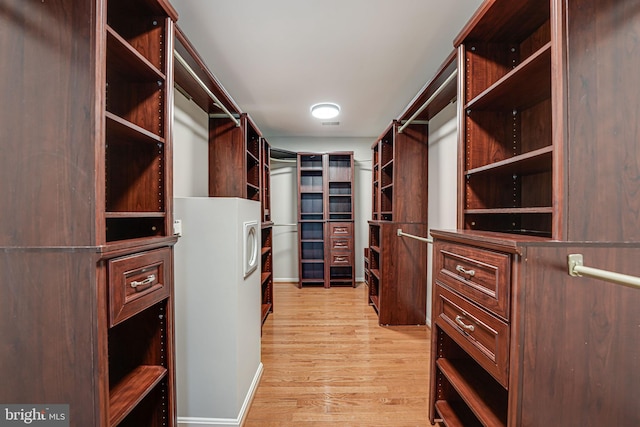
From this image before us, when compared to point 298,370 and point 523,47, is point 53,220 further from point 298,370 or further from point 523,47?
point 523,47

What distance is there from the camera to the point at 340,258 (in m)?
4.44

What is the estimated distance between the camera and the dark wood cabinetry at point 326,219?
14.4 ft

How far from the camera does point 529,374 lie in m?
0.87

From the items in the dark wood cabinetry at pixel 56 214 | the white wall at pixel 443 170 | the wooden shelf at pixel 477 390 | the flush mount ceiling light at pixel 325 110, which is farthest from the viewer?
the flush mount ceiling light at pixel 325 110

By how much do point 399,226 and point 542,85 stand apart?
1.83m

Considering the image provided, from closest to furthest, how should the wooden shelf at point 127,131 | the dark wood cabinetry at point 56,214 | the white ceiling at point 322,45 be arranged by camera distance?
the dark wood cabinetry at point 56,214 < the wooden shelf at point 127,131 < the white ceiling at point 322,45

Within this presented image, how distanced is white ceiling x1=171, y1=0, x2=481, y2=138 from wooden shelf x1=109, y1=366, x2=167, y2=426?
6.67 feet

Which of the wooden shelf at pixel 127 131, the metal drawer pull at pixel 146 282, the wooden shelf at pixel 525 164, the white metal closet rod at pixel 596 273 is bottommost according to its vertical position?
the metal drawer pull at pixel 146 282

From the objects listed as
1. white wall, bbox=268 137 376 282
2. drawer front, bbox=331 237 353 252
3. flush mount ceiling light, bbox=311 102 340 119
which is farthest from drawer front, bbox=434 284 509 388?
white wall, bbox=268 137 376 282

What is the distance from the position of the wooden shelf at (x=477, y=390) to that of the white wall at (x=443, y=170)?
1265 millimetres

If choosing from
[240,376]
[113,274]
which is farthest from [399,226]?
[113,274]

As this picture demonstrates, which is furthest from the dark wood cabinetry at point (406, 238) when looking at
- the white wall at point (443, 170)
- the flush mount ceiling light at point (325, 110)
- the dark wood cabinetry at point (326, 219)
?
the dark wood cabinetry at point (326, 219)

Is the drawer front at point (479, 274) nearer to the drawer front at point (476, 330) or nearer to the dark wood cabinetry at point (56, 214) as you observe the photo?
the drawer front at point (476, 330)

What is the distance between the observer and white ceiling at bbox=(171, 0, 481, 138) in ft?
5.44
